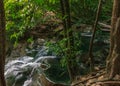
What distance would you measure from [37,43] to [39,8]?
5589mm

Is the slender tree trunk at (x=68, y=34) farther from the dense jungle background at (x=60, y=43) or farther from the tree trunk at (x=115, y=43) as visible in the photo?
the tree trunk at (x=115, y=43)

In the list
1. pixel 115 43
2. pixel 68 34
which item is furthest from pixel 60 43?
pixel 115 43

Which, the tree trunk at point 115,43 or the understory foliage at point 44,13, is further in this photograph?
the understory foliage at point 44,13

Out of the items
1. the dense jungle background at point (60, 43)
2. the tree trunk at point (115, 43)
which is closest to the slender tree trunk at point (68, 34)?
the dense jungle background at point (60, 43)

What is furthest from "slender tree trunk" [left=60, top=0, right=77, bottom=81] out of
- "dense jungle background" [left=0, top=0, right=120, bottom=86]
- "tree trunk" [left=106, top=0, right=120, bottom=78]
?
"tree trunk" [left=106, top=0, right=120, bottom=78]

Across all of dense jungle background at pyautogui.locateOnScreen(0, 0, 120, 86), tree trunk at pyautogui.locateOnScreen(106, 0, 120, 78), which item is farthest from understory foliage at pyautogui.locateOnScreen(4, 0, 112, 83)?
tree trunk at pyautogui.locateOnScreen(106, 0, 120, 78)

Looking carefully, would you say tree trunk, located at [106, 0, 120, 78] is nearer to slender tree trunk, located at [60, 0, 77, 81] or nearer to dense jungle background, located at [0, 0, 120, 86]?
dense jungle background, located at [0, 0, 120, 86]

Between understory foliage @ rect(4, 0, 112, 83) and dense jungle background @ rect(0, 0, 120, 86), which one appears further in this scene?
understory foliage @ rect(4, 0, 112, 83)

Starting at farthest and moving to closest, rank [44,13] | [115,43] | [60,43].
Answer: [44,13] → [60,43] → [115,43]

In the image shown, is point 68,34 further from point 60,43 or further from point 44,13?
point 44,13

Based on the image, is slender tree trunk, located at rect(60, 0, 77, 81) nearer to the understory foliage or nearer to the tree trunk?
the understory foliage

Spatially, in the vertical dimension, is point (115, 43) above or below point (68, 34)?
above

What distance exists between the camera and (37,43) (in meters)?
12.4

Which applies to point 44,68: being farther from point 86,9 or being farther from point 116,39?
point 116,39
